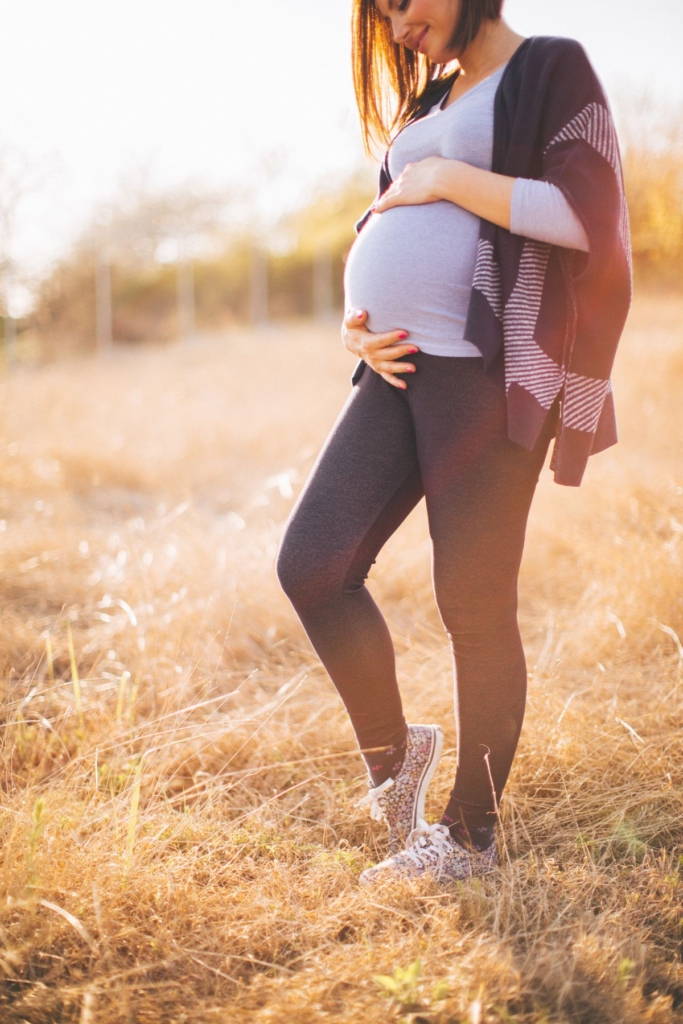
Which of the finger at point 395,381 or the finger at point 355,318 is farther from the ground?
the finger at point 355,318

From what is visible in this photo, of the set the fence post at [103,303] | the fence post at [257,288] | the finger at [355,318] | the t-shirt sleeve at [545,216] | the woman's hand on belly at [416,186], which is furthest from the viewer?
the fence post at [257,288]

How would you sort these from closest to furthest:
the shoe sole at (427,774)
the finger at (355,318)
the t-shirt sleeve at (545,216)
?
the t-shirt sleeve at (545,216), the finger at (355,318), the shoe sole at (427,774)

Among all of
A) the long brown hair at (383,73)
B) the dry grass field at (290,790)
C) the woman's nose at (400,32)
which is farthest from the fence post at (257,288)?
the woman's nose at (400,32)

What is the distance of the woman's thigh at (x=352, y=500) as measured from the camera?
1.14m

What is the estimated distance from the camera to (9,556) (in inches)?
99.8

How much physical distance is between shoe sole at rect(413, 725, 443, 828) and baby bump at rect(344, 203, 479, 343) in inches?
29.8

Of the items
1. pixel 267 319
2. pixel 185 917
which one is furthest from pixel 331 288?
pixel 185 917

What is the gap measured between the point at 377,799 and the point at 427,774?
4.3 inches

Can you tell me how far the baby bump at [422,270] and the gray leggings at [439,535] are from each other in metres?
0.07

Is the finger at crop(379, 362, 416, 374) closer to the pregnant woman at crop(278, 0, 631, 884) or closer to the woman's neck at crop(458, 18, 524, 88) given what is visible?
the pregnant woman at crop(278, 0, 631, 884)

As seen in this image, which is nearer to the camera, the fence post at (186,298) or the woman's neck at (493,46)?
the woman's neck at (493,46)

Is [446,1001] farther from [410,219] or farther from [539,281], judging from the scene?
[410,219]

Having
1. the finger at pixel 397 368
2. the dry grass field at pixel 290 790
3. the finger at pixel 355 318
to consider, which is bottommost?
the dry grass field at pixel 290 790

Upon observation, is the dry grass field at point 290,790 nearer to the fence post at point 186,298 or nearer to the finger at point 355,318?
the finger at point 355,318
